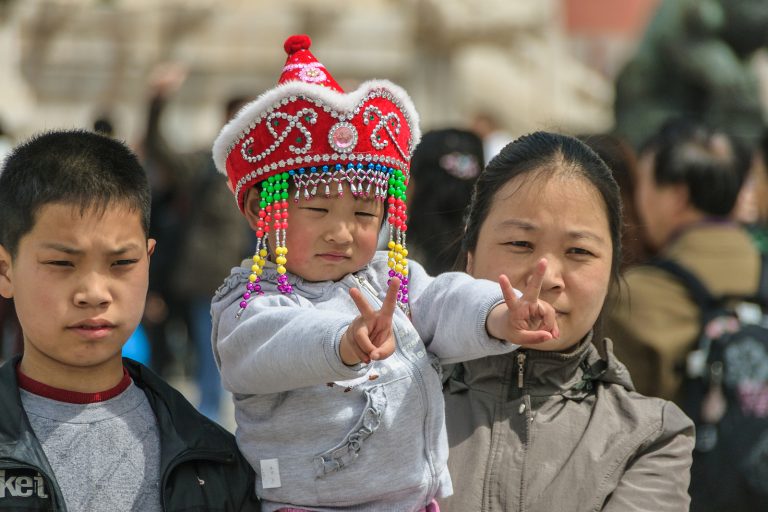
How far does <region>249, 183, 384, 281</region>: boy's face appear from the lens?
108 inches

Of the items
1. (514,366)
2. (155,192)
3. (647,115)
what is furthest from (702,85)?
(514,366)

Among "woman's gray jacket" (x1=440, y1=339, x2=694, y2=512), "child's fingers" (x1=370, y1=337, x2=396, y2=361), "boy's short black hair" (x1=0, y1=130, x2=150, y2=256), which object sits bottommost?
"woman's gray jacket" (x1=440, y1=339, x2=694, y2=512)

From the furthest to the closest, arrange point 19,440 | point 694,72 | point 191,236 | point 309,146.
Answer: point 694,72 → point 191,236 → point 309,146 → point 19,440

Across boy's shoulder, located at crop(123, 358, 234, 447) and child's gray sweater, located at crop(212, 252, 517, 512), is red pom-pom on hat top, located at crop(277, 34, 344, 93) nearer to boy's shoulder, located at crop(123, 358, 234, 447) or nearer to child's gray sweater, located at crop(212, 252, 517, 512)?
child's gray sweater, located at crop(212, 252, 517, 512)

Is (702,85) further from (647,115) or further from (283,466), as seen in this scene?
(283,466)

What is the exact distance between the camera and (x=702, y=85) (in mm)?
10070

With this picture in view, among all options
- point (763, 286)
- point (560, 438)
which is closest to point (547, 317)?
point (560, 438)

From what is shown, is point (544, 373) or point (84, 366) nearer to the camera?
point (84, 366)

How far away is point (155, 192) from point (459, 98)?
23.4 ft

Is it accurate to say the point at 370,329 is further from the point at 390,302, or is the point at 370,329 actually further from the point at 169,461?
the point at 169,461

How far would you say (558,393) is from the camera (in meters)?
2.93

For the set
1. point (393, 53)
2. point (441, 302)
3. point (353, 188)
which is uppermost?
point (393, 53)

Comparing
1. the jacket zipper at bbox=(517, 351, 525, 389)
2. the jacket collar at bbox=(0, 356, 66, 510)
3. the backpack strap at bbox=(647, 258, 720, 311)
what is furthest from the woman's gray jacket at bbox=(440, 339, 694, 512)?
the backpack strap at bbox=(647, 258, 720, 311)

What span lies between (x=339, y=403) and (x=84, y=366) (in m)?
0.53
